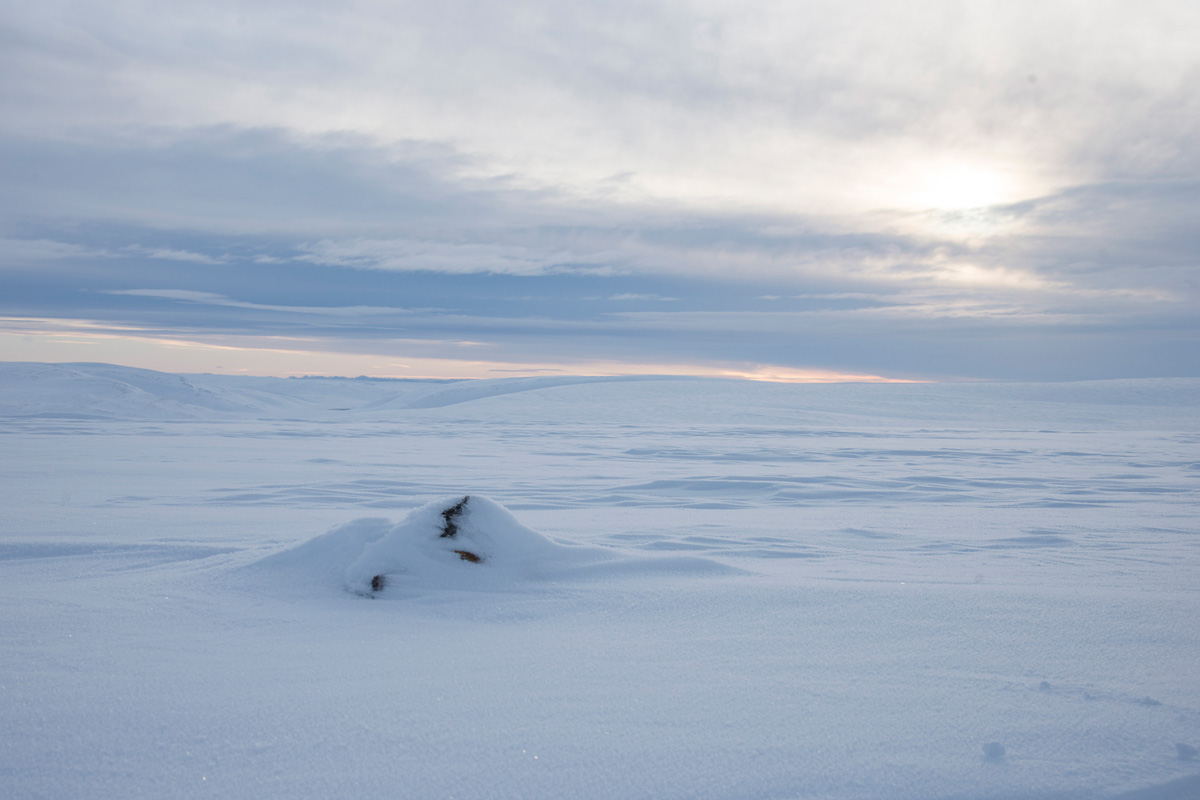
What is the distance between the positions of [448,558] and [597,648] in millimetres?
849

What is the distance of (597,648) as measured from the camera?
2.01 m

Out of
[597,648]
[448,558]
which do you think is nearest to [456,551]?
[448,558]

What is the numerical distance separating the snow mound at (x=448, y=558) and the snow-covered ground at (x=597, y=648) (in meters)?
0.01

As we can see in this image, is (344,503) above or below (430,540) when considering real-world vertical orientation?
below

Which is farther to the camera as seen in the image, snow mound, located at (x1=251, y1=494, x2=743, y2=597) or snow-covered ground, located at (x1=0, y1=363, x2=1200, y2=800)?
snow mound, located at (x1=251, y1=494, x2=743, y2=597)

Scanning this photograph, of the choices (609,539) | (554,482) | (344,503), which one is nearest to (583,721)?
(609,539)

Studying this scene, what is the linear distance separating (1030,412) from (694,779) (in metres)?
→ 25.0

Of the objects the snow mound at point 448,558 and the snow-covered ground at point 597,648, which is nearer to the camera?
the snow-covered ground at point 597,648

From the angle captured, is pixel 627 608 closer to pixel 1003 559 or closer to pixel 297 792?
pixel 297 792

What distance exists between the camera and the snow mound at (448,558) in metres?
2.58

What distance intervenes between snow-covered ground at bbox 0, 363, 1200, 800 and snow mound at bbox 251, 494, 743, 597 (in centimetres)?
1

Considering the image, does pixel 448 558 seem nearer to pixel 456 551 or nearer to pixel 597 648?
pixel 456 551

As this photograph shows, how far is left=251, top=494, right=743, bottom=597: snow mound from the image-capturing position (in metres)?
2.58

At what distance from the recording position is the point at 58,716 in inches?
60.4
